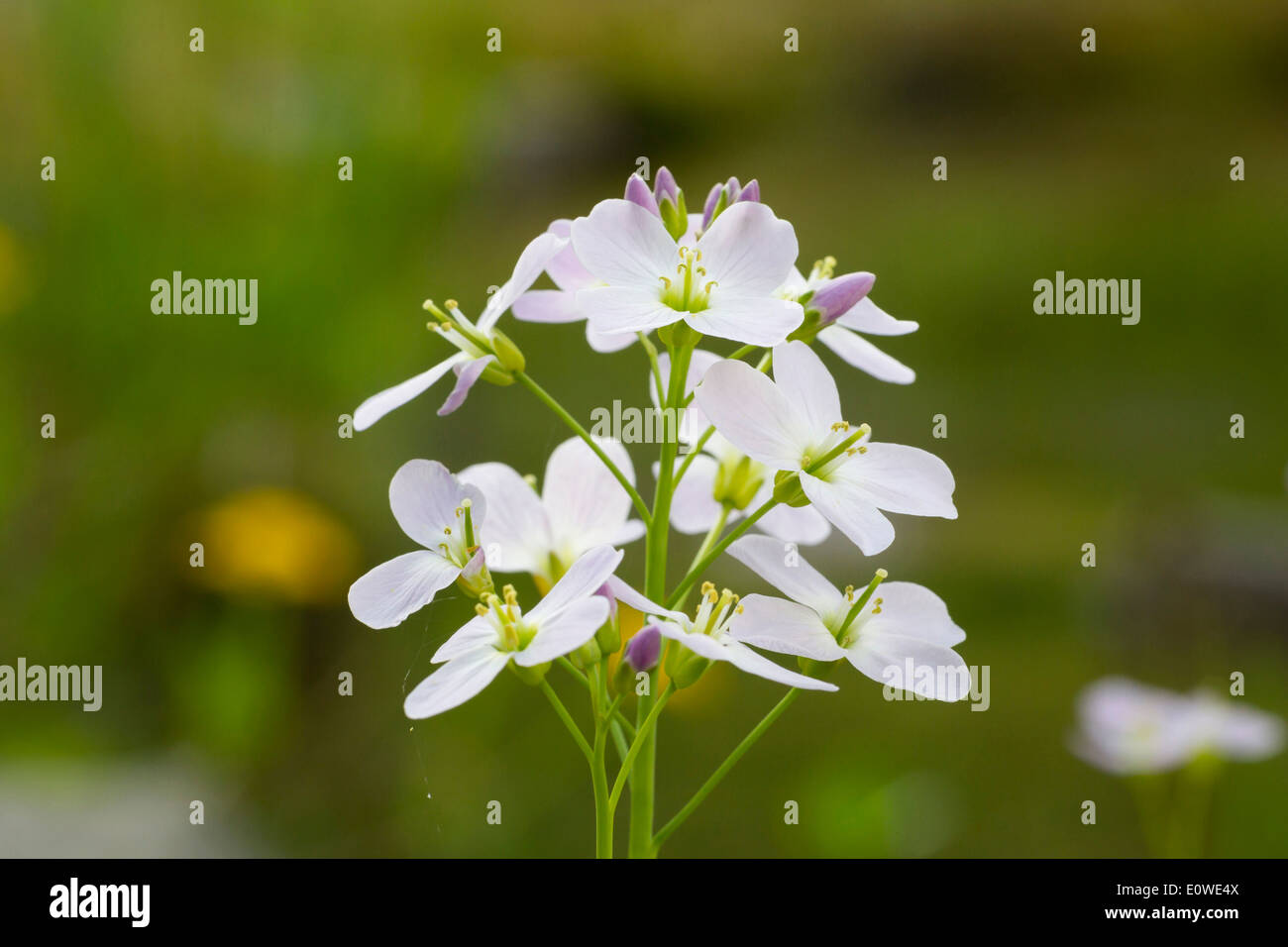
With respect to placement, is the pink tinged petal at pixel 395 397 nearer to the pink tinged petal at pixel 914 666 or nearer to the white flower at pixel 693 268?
the white flower at pixel 693 268

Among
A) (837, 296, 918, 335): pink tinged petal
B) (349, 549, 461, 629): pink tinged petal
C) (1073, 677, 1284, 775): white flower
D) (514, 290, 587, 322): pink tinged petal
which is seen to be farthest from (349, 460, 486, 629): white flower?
(1073, 677, 1284, 775): white flower

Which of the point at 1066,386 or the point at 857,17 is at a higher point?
the point at 857,17

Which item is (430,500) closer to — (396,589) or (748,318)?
(396,589)

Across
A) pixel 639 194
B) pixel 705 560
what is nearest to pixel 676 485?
pixel 705 560

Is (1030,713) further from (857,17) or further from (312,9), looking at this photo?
(857,17)

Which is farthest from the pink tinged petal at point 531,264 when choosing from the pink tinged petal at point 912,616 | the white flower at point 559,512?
the pink tinged petal at point 912,616

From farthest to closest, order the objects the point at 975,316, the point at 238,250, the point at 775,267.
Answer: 1. the point at 975,316
2. the point at 238,250
3. the point at 775,267
